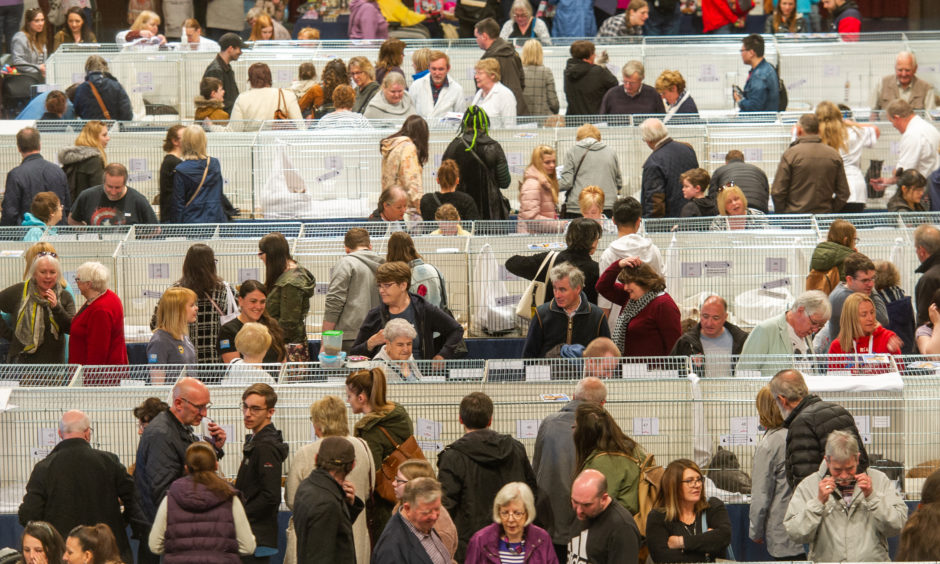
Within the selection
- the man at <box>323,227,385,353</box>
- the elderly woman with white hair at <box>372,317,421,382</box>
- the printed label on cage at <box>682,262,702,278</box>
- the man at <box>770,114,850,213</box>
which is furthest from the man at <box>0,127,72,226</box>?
the man at <box>770,114,850,213</box>

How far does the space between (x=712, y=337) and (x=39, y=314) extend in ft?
14.9

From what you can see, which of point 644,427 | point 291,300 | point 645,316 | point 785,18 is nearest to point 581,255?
point 645,316

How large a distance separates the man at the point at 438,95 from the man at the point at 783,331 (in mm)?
6446

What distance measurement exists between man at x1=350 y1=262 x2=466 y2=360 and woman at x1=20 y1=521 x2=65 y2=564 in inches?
112

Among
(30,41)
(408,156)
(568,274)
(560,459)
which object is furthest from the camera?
(30,41)

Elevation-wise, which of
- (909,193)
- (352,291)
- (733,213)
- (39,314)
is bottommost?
(39,314)

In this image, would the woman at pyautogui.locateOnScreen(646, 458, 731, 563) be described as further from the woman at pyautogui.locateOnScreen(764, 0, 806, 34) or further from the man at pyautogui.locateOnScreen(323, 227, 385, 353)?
the woman at pyautogui.locateOnScreen(764, 0, 806, 34)

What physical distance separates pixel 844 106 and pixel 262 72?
19.7 feet

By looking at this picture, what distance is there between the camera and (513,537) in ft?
24.0

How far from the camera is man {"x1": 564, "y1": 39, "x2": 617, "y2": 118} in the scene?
15.8 metres

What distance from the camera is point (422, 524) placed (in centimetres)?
733

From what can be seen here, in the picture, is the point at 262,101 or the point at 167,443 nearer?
the point at 167,443

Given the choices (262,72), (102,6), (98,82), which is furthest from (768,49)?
(102,6)

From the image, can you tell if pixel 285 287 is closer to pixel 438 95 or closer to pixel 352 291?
pixel 352 291
